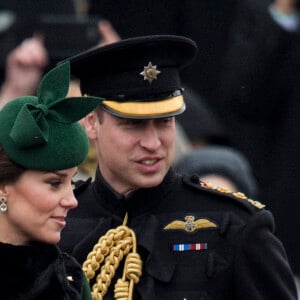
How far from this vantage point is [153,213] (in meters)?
8.30

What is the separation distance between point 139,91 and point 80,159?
39.3 inches

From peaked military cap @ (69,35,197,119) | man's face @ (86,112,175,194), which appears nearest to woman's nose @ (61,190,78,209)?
man's face @ (86,112,175,194)

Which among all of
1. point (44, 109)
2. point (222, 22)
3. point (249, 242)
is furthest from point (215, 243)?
point (222, 22)

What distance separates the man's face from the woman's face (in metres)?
0.82

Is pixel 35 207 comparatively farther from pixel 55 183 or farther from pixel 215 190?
pixel 215 190

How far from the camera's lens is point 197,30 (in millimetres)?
12547

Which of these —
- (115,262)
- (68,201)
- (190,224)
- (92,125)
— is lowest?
(115,262)

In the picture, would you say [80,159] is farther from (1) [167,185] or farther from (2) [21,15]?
(2) [21,15]

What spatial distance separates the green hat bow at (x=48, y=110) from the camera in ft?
23.5

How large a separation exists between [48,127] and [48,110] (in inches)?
3.0

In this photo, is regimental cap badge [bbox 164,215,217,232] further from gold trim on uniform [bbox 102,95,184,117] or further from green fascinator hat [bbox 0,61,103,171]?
green fascinator hat [bbox 0,61,103,171]

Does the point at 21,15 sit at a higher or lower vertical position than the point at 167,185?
lower

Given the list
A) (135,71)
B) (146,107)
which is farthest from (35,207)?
(135,71)

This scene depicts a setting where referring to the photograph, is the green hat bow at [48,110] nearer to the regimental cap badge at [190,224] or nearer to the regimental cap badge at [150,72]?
the regimental cap badge at [150,72]
